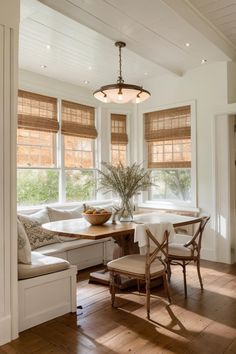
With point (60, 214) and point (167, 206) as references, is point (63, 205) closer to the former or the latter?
point (60, 214)

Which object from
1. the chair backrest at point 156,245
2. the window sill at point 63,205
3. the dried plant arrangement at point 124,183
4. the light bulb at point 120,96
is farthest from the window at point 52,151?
the chair backrest at point 156,245

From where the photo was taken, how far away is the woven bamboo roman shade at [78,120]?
516cm

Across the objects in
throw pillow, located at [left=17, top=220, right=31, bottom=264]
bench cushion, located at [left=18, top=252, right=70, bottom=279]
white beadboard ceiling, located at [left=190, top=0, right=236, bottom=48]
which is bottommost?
bench cushion, located at [left=18, top=252, right=70, bottom=279]

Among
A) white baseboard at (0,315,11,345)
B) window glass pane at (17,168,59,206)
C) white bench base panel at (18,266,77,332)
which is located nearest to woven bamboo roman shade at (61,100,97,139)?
window glass pane at (17,168,59,206)

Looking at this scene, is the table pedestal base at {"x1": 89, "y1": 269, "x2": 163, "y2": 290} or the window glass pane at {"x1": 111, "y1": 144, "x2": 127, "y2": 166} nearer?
the table pedestal base at {"x1": 89, "y1": 269, "x2": 163, "y2": 290}

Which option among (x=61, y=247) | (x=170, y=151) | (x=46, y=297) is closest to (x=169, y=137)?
(x=170, y=151)

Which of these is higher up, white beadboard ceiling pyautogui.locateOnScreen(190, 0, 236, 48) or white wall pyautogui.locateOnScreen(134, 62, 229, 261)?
white beadboard ceiling pyautogui.locateOnScreen(190, 0, 236, 48)

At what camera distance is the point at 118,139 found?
583 centimetres

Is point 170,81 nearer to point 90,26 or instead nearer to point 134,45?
point 134,45

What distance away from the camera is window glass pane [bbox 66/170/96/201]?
208 inches

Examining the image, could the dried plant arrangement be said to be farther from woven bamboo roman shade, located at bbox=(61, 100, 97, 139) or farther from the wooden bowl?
→ woven bamboo roman shade, located at bbox=(61, 100, 97, 139)

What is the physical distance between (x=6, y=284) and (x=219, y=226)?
130 inches

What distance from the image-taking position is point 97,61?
439 centimetres

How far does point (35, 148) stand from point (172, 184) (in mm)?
2435
